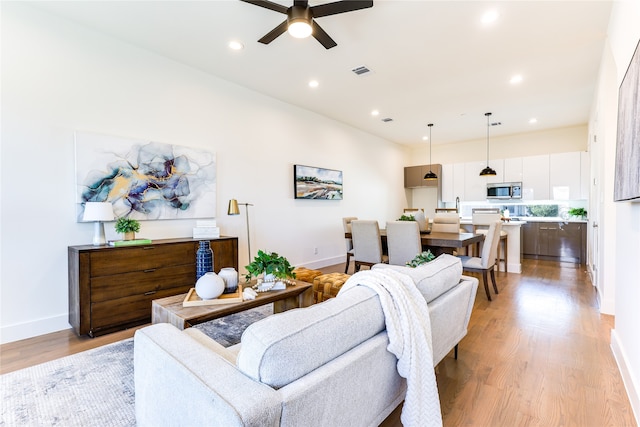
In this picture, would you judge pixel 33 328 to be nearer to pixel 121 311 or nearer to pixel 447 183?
pixel 121 311

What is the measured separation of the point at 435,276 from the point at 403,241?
7.33ft

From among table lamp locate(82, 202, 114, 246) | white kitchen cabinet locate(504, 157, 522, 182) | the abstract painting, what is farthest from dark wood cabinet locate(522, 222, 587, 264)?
table lamp locate(82, 202, 114, 246)

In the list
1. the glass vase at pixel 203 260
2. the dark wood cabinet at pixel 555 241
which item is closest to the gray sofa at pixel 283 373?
the glass vase at pixel 203 260

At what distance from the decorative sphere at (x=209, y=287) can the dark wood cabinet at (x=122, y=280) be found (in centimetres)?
111

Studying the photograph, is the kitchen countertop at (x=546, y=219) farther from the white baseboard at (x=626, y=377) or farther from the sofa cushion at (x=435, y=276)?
the sofa cushion at (x=435, y=276)

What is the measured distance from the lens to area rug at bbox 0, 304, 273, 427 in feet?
5.35

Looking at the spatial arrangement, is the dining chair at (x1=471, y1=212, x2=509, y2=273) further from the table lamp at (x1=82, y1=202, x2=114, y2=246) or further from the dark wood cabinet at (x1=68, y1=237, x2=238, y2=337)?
the table lamp at (x1=82, y1=202, x2=114, y2=246)

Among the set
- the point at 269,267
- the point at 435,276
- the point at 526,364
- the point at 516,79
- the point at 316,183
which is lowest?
the point at 526,364

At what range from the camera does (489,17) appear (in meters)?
2.78

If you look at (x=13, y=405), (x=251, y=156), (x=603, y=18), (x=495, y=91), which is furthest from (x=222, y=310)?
(x=495, y=91)

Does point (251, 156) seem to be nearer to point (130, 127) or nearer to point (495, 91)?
point (130, 127)

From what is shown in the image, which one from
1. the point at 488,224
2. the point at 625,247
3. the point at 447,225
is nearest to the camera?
the point at 625,247

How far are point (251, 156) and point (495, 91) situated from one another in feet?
12.5

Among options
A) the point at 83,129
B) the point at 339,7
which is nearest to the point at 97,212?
the point at 83,129
